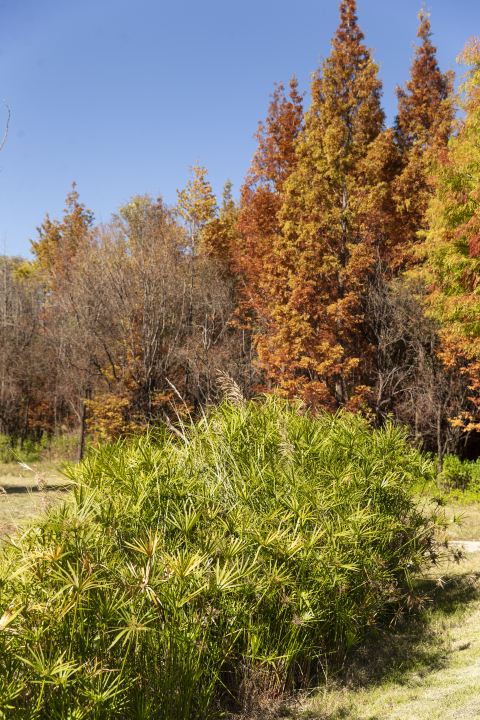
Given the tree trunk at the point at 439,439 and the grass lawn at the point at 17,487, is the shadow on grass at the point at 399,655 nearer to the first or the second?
the grass lawn at the point at 17,487

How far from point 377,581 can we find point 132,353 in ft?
43.7

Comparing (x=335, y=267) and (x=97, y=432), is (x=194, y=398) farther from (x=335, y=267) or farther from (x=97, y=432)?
(x=335, y=267)

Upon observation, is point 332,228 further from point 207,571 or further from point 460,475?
point 207,571

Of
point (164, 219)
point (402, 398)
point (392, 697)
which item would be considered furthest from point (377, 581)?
A: point (164, 219)

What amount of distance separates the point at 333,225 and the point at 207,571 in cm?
1497

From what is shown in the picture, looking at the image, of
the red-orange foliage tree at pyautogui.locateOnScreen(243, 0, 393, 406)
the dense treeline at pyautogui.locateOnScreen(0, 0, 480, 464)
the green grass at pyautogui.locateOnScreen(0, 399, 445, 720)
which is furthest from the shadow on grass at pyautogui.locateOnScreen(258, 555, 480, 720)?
the red-orange foliage tree at pyautogui.locateOnScreen(243, 0, 393, 406)

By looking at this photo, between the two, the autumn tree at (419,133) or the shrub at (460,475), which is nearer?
the shrub at (460,475)

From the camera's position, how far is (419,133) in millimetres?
18375

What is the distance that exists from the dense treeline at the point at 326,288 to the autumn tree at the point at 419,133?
67mm

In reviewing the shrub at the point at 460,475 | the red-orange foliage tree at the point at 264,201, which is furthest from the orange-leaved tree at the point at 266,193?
the shrub at the point at 460,475

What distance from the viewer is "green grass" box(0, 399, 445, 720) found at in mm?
2832

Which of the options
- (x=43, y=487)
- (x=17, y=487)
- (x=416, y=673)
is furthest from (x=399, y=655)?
(x=17, y=487)

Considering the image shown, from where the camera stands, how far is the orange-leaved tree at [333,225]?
16031 millimetres

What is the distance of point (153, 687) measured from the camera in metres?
3.20
